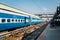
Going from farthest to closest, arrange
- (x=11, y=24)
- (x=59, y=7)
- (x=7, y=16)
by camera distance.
Answer: (x=59, y=7)
(x=11, y=24)
(x=7, y=16)

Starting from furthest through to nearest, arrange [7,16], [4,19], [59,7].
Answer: [59,7] < [7,16] < [4,19]

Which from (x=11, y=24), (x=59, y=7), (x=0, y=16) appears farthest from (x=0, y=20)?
(x=59, y=7)

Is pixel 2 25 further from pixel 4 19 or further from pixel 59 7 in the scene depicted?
pixel 59 7

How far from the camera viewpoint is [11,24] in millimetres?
23375

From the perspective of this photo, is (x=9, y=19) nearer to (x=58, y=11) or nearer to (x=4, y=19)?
(x=4, y=19)

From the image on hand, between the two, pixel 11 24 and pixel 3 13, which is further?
pixel 11 24

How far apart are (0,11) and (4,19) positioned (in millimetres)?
1657

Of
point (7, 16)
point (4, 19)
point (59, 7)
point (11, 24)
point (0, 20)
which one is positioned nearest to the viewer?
point (0, 20)

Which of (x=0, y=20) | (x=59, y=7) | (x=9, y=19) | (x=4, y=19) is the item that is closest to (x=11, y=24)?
(x=9, y=19)

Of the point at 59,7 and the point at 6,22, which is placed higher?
the point at 59,7

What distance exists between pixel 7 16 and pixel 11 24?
2.16 meters

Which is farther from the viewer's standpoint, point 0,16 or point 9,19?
point 9,19

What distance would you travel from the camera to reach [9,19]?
22.4 meters

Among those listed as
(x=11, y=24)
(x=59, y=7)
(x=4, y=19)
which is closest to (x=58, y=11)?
(x=59, y=7)
